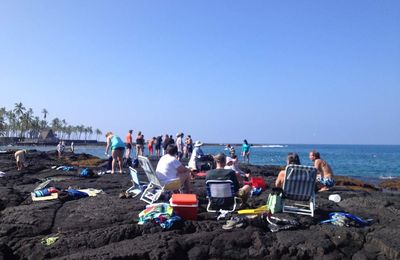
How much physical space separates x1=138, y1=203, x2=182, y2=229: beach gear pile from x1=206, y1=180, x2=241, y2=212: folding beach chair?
43.3 inches

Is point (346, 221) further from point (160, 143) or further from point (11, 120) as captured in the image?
point (11, 120)

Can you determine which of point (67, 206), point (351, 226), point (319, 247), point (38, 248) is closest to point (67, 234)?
point (38, 248)

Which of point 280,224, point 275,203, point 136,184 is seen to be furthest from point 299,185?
point 136,184

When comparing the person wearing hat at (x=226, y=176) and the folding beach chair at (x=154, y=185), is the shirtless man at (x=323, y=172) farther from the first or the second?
the folding beach chair at (x=154, y=185)

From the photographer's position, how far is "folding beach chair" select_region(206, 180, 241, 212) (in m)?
7.88

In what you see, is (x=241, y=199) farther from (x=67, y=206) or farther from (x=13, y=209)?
(x=13, y=209)

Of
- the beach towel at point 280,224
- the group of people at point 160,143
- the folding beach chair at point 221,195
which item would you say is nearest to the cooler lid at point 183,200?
the folding beach chair at point 221,195

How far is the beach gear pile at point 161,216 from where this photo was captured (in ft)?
22.6

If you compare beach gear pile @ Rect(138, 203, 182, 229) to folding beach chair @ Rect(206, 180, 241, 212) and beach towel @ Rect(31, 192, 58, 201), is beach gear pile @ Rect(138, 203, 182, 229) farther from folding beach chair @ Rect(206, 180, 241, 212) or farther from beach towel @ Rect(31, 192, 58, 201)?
beach towel @ Rect(31, 192, 58, 201)

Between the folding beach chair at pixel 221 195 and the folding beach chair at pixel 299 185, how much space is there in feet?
3.50

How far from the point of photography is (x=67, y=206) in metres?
8.66

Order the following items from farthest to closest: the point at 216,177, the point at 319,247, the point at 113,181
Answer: the point at 113,181 → the point at 216,177 → the point at 319,247

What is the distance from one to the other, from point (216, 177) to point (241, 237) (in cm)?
184

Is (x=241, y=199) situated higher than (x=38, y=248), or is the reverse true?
(x=241, y=199)
